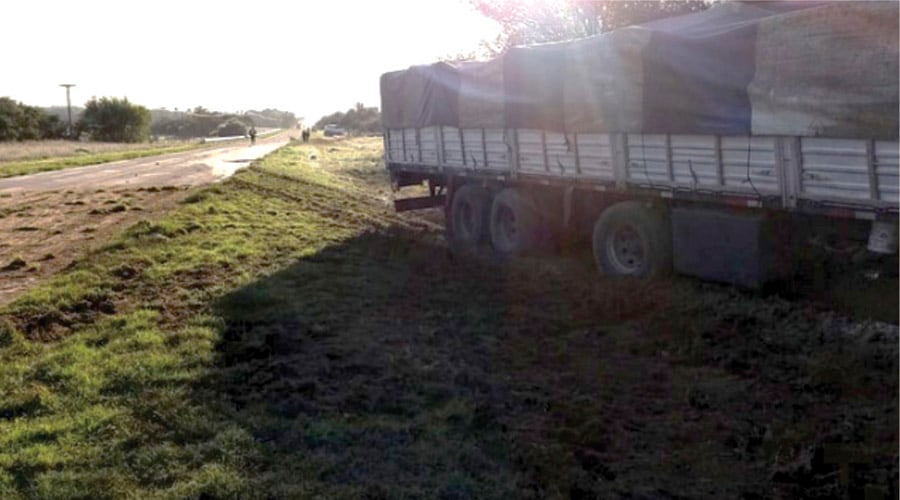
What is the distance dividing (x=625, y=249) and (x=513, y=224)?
2.79 metres

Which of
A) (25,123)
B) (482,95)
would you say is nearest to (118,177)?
(482,95)

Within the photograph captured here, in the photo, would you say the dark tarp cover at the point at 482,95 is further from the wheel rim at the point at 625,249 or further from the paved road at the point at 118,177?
the paved road at the point at 118,177

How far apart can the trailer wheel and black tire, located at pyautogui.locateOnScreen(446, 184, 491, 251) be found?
3.29 metres

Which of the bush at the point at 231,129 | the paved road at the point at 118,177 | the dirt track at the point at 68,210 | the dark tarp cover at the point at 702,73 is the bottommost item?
the dirt track at the point at 68,210

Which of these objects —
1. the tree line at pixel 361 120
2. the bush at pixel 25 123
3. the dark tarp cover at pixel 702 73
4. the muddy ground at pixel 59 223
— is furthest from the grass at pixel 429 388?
the tree line at pixel 361 120

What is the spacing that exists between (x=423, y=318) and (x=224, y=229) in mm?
6847

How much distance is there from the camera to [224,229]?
14180 mm

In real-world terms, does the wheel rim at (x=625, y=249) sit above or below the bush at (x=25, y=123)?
below

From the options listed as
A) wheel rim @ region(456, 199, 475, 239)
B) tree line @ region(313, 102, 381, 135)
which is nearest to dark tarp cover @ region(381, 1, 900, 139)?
wheel rim @ region(456, 199, 475, 239)

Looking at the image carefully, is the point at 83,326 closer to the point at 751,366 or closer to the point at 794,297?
the point at 751,366

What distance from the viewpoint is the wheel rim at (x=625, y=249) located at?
32.2ft

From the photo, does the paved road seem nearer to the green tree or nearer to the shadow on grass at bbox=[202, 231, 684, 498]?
the shadow on grass at bbox=[202, 231, 684, 498]

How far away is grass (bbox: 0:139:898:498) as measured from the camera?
458cm

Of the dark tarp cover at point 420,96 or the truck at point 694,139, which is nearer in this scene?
the truck at point 694,139
